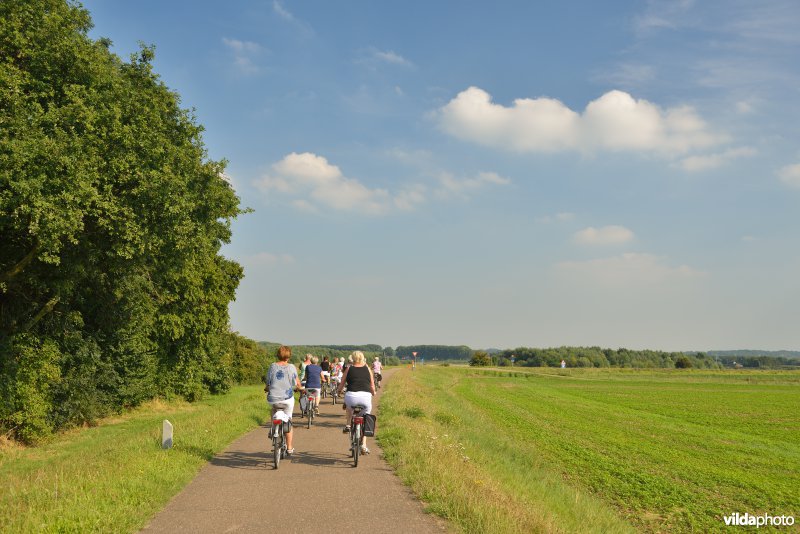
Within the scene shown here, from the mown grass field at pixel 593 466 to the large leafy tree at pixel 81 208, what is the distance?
8.95m

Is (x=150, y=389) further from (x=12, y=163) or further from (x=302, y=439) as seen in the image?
(x=12, y=163)

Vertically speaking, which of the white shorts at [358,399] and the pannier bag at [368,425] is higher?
the white shorts at [358,399]

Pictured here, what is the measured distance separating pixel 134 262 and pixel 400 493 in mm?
12579

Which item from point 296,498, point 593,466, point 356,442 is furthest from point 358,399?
point 593,466

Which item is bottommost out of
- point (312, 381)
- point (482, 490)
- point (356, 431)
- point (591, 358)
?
point (591, 358)

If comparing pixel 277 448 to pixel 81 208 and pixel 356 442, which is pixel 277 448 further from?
pixel 81 208

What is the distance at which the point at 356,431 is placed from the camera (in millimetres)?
10750

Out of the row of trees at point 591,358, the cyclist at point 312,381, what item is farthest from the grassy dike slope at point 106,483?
the row of trees at point 591,358

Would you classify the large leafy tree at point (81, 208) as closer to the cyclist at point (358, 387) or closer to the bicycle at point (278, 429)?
the bicycle at point (278, 429)

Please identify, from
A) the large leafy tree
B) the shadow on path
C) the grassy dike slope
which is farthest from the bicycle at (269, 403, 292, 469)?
the large leafy tree

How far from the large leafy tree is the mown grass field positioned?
8952 mm

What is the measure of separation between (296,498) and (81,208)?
373 inches

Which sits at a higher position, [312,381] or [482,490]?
[312,381]

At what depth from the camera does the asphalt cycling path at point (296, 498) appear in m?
6.93
